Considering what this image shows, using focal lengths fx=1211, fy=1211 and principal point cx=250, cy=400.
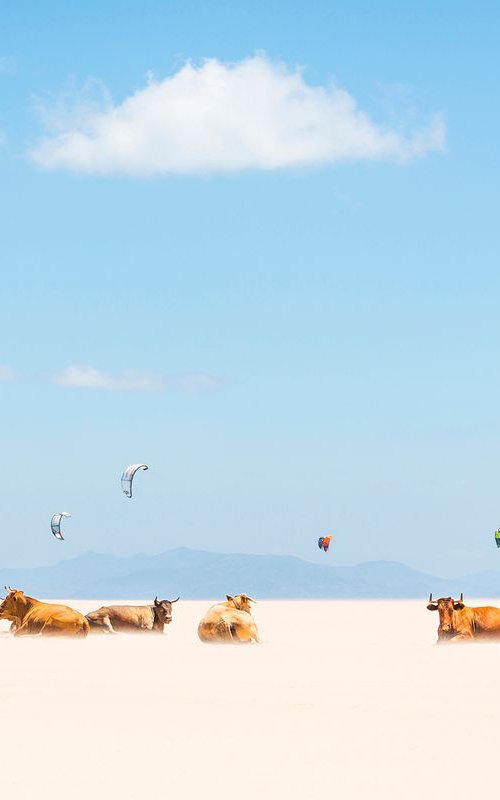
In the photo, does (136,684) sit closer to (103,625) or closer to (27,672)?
(27,672)

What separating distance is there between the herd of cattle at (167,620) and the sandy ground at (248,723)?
1308mm

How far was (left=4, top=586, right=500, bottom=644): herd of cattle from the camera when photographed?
88.7 feet

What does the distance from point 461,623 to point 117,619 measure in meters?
9.40

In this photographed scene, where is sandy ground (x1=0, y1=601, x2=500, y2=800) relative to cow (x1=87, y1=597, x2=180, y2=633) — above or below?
below

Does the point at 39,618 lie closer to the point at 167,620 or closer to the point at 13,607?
the point at 13,607

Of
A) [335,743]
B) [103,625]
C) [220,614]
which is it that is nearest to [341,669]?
[220,614]

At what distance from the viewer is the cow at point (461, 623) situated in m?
26.9

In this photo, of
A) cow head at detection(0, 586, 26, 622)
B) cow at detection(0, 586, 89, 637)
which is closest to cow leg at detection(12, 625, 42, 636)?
cow at detection(0, 586, 89, 637)

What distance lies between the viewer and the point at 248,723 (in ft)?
47.2

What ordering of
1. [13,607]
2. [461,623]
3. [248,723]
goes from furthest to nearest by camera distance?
[13,607], [461,623], [248,723]

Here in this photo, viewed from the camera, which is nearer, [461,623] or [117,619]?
[461,623]

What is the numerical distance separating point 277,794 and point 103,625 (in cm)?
2167

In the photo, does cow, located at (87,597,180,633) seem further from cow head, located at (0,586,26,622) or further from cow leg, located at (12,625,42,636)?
cow leg, located at (12,625,42,636)

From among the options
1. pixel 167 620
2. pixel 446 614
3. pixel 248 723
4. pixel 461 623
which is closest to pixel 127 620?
pixel 167 620
